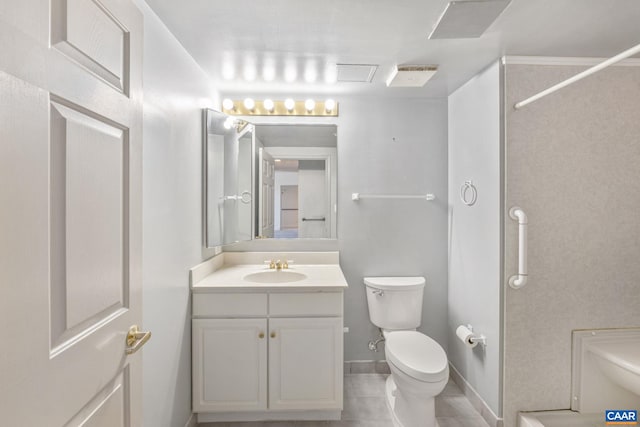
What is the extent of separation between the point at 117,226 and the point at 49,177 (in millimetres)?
283

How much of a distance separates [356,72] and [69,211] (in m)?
1.82

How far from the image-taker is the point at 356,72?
212cm

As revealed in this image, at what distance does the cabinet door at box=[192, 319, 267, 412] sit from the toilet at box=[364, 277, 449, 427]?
2.58ft

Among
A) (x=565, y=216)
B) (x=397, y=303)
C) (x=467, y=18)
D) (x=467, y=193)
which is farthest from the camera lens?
(x=397, y=303)

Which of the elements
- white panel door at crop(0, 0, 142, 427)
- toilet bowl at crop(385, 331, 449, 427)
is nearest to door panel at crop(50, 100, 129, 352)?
white panel door at crop(0, 0, 142, 427)

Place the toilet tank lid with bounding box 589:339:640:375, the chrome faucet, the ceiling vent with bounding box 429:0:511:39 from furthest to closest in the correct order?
the chrome faucet → the toilet tank lid with bounding box 589:339:640:375 → the ceiling vent with bounding box 429:0:511:39

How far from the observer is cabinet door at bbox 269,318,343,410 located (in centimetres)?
200

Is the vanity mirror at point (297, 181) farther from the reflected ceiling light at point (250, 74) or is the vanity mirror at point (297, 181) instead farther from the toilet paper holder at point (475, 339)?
the toilet paper holder at point (475, 339)

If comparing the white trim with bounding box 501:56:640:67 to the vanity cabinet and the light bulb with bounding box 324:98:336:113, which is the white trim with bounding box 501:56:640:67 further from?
the vanity cabinet

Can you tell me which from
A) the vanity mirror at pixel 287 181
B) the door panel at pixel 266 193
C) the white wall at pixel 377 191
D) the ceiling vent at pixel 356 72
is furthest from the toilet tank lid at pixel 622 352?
the door panel at pixel 266 193

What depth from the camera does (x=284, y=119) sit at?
104 inches

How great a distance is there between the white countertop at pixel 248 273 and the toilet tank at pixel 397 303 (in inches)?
14.0

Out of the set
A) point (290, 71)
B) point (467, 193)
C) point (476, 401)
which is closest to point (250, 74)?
point (290, 71)

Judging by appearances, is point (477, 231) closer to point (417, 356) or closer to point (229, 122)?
point (417, 356)
